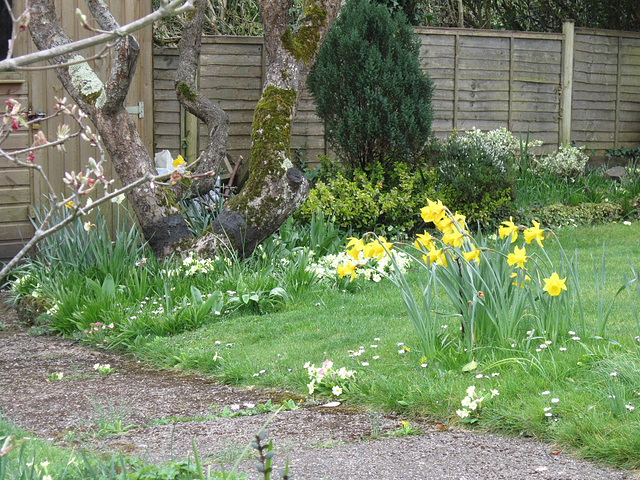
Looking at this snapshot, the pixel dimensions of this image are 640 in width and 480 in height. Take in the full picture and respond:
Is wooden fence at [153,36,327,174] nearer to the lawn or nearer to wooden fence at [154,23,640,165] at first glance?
wooden fence at [154,23,640,165]

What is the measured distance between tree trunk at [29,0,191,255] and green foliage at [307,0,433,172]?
244 cm

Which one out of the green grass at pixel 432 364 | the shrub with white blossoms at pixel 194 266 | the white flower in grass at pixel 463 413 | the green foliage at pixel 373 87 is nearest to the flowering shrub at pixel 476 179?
the green foliage at pixel 373 87

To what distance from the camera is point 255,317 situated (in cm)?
503

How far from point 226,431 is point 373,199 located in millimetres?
4631

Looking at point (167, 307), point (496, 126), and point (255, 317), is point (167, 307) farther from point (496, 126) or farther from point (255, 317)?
point (496, 126)

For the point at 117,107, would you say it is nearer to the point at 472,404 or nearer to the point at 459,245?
the point at 459,245

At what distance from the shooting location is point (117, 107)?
5680mm

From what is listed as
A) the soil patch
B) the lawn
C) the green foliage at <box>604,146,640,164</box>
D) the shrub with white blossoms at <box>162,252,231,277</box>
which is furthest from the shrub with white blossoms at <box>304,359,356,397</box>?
the green foliage at <box>604,146,640,164</box>

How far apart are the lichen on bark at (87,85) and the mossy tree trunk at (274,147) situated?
127cm

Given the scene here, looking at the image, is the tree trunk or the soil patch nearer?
the soil patch

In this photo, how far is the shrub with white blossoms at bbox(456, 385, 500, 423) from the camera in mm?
2967

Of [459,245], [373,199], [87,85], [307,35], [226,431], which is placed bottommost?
[226,431]

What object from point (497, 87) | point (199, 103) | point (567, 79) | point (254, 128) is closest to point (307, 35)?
point (254, 128)

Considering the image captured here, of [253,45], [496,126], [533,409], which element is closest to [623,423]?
[533,409]
